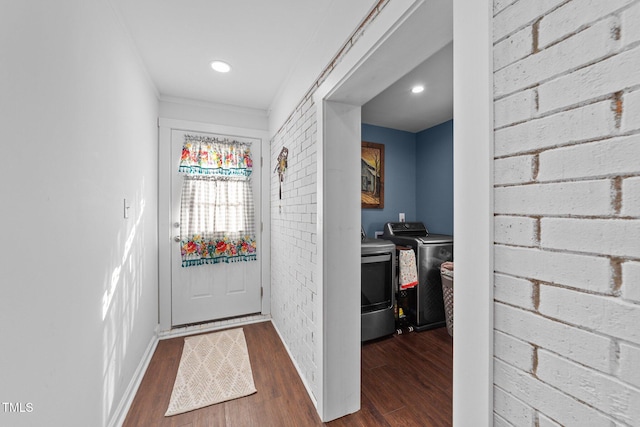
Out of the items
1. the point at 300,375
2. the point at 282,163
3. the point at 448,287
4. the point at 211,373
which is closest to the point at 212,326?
the point at 211,373

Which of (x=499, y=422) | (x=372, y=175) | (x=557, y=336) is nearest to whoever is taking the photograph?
(x=557, y=336)

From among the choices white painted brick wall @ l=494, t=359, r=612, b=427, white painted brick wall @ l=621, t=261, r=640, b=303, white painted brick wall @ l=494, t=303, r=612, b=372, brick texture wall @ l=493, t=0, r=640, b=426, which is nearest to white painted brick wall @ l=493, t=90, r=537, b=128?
brick texture wall @ l=493, t=0, r=640, b=426

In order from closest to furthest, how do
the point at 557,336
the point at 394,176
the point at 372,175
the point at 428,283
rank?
the point at 557,336 → the point at 428,283 → the point at 372,175 → the point at 394,176

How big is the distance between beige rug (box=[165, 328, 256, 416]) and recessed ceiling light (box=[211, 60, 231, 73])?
250 centimetres

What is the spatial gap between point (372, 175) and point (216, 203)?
1.98 meters

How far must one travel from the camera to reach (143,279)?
2164 millimetres

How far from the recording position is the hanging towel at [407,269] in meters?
2.68

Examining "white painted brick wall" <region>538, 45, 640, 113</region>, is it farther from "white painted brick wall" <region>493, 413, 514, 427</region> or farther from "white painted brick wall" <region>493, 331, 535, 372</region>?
"white painted brick wall" <region>493, 413, 514, 427</region>

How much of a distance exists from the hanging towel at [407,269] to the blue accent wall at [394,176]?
754 millimetres

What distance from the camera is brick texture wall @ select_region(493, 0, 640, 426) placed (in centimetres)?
44

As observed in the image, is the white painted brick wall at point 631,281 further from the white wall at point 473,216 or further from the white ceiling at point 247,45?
the white ceiling at point 247,45

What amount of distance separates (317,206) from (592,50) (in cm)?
130

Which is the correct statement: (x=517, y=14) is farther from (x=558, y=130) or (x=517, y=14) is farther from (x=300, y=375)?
(x=300, y=375)

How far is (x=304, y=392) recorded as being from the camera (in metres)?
1.81
